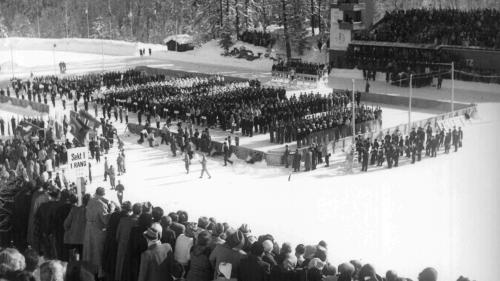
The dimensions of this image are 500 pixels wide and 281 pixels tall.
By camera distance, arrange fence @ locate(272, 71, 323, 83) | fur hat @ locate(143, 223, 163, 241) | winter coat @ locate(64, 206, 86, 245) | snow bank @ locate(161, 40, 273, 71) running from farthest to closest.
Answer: snow bank @ locate(161, 40, 273, 71)
fence @ locate(272, 71, 323, 83)
winter coat @ locate(64, 206, 86, 245)
fur hat @ locate(143, 223, 163, 241)

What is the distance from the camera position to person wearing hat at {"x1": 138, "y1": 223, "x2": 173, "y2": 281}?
923 centimetres

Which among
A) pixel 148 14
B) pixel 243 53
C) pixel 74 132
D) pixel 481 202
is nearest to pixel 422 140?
pixel 481 202

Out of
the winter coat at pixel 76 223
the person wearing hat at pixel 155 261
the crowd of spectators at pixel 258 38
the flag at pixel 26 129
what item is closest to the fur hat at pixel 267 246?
the person wearing hat at pixel 155 261

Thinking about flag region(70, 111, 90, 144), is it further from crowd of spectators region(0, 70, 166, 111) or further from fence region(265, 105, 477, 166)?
fence region(265, 105, 477, 166)

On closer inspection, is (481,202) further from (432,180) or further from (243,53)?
(243,53)

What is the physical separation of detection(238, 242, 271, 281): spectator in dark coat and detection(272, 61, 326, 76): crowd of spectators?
3507 cm

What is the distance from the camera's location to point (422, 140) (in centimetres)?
2439

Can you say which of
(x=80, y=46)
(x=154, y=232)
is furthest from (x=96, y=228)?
(x=80, y=46)

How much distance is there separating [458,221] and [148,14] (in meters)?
95.0

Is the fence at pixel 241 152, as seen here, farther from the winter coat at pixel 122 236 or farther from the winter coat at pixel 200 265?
the winter coat at pixel 200 265

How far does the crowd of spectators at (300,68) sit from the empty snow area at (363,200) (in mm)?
15783

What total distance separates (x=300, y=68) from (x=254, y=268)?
121ft

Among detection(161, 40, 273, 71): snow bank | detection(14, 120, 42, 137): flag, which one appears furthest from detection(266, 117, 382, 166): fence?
detection(161, 40, 273, 71): snow bank

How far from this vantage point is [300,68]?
44.8m
